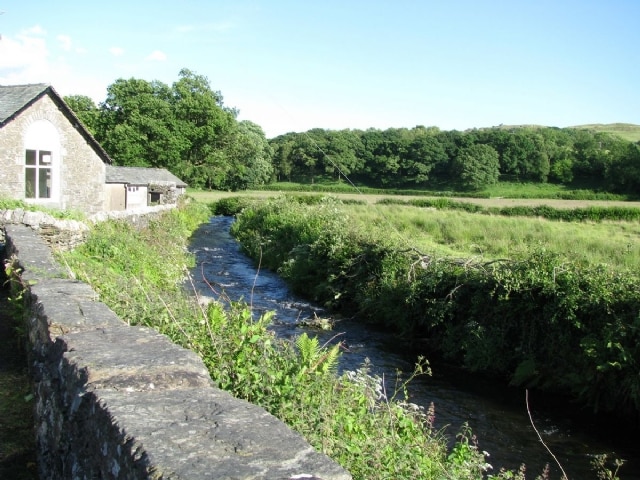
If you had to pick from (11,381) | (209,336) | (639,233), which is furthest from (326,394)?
(639,233)

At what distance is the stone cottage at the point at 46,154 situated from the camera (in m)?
20.7

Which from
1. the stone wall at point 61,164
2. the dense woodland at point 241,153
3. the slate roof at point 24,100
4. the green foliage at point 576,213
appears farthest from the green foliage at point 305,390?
the dense woodland at point 241,153

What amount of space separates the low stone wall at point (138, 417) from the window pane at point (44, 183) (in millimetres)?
19625

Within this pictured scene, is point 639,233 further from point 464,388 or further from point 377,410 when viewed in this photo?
point 377,410

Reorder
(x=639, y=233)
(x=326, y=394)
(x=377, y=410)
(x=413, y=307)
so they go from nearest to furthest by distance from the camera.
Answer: (x=326, y=394) → (x=377, y=410) → (x=413, y=307) → (x=639, y=233)

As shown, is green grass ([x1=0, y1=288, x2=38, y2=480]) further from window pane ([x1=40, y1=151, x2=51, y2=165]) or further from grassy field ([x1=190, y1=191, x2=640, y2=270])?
window pane ([x1=40, y1=151, x2=51, y2=165])

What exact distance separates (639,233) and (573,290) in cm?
2024

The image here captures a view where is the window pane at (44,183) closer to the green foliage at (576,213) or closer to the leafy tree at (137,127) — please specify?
the green foliage at (576,213)

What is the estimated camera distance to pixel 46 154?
22.0m

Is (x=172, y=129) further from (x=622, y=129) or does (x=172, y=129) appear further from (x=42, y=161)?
(x=622, y=129)

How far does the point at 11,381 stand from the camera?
5.38 m

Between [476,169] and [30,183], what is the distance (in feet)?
181

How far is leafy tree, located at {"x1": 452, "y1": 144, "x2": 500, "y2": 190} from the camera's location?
68262 millimetres

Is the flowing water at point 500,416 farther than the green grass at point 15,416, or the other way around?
the flowing water at point 500,416
